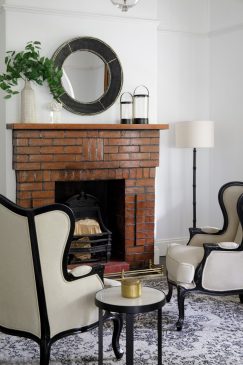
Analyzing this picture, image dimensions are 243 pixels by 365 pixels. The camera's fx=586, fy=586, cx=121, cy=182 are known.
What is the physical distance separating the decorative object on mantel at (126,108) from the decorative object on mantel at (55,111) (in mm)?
668

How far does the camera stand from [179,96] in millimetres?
6523

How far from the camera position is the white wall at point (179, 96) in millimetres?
6402

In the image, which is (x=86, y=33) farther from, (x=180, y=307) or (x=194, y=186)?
(x=180, y=307)

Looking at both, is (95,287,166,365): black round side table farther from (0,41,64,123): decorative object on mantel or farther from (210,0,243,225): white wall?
(210,0,243,225): white wall

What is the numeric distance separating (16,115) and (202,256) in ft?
7.15

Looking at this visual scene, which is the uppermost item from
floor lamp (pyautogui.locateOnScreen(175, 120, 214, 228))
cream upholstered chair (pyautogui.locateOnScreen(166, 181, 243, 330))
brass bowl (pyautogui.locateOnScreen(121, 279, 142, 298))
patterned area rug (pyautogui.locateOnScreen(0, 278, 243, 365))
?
floor lamp (pyautogui.locateOnScreen(175, 120, 214, 228))

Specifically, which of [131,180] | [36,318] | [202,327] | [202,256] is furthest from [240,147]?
[36,318]

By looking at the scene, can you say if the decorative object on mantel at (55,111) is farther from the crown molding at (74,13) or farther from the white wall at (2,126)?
the crown molding at (74,13)

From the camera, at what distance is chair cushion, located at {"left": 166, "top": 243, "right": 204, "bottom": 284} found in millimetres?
4230

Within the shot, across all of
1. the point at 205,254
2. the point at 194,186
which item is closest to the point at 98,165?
the point at 194,186

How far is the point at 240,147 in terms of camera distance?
6.29 meters

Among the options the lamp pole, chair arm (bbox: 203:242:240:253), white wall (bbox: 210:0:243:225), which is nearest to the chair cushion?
chair arm (bbox: 203:242:240:253)

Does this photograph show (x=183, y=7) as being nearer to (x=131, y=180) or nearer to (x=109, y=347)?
(x=131, y=180)

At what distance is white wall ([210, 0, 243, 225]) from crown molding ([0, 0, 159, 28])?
93cm
